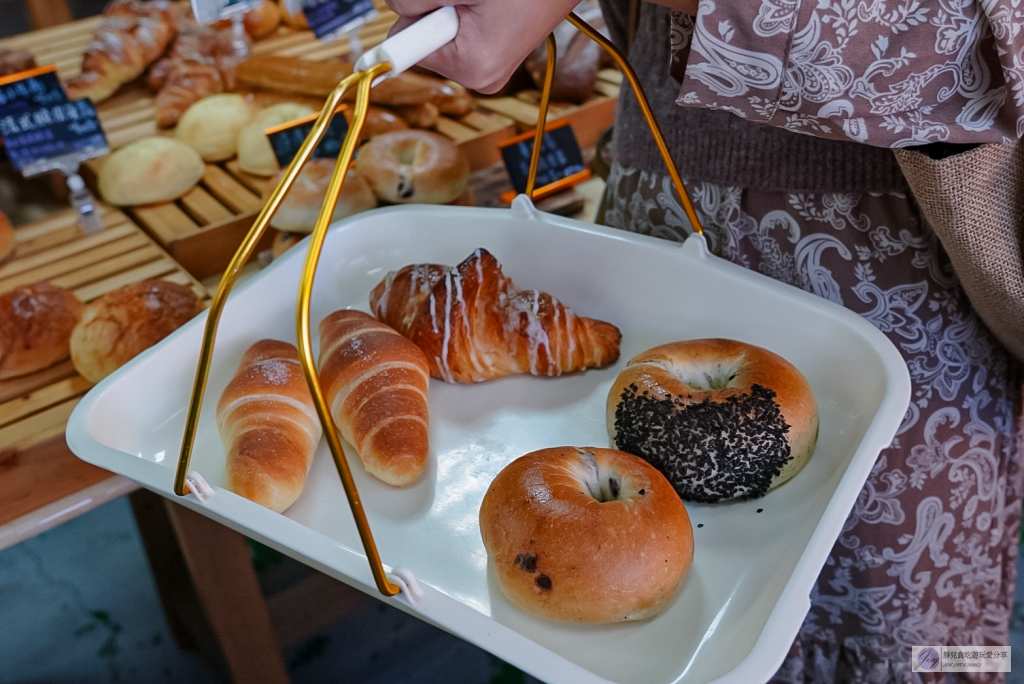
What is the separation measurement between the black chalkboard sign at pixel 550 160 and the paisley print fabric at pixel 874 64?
2.14 ft

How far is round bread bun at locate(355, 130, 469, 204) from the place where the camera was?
1.31m

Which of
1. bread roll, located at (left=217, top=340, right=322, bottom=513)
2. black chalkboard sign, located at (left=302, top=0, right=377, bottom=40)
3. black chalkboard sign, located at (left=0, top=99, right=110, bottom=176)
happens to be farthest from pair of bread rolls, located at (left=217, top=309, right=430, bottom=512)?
black chalkboard sign, located at (left=302, top=0, right=377, bottom=40)

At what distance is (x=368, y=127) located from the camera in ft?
4.85

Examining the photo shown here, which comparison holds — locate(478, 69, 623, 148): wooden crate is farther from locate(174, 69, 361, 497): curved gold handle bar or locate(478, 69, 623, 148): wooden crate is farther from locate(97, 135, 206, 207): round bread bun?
locate(174, 69, 361, 497): curved gold handle bar

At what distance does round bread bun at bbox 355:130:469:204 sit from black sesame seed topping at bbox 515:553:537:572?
2.60ft

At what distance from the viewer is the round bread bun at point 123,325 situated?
103 centimetres

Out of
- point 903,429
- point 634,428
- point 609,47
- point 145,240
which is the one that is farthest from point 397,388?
point 145,240

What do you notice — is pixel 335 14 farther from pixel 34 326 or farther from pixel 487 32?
pixel 487 32

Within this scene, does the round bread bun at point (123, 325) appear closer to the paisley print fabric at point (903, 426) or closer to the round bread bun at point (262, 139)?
the round bread bun at point (262, 139)

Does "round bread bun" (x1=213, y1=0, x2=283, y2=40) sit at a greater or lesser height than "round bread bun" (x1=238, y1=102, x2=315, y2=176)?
greater

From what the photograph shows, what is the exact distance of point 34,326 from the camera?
1070mm

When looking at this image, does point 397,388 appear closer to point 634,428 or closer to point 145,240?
point 634,428

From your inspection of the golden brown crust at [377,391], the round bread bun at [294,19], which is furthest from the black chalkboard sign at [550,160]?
the round bread bun at [294,19]

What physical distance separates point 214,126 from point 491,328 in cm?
90
